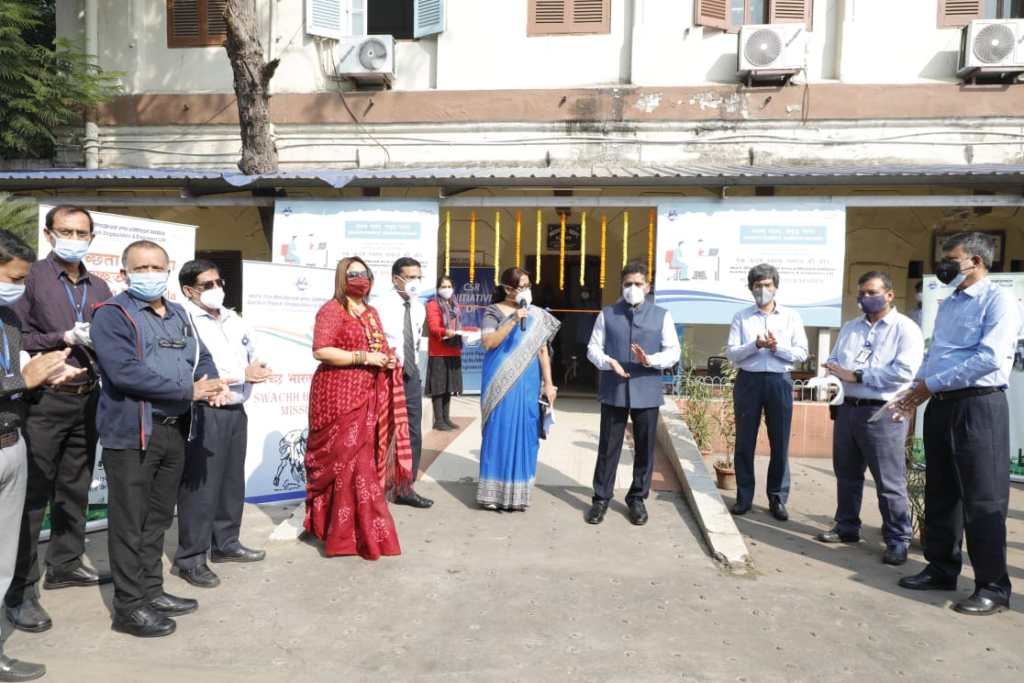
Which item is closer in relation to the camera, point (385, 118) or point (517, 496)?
point (517, 496)

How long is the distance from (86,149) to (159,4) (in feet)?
8.26

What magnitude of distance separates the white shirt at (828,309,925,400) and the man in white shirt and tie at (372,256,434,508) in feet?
9.99

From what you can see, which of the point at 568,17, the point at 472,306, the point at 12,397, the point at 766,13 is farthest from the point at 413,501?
the point at 766,13

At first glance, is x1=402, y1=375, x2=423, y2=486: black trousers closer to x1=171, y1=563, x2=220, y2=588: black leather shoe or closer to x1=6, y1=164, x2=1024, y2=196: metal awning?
x1=171, y1=563, x2=220, y2=588: black leather shoe

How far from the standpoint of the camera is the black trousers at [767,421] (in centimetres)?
528

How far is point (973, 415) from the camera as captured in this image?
3.79 metres

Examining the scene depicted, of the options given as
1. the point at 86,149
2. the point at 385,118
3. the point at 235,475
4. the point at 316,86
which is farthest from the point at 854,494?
the point at 86,149

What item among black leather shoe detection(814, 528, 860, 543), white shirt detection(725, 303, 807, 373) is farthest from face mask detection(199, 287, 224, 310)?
black leather shoe detection(814, 528, 860, 543)

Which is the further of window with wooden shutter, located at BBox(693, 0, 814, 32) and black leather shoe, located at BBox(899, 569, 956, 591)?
window with wooden shutter, located at BBox(693, 0, 814, 32)

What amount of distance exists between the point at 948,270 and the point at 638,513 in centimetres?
247

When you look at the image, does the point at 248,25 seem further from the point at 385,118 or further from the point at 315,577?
the point at 315,577

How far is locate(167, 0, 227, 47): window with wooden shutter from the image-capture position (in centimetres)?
1077

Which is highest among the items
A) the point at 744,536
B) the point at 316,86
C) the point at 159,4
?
the point at 159,4

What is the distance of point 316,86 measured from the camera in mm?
10680
